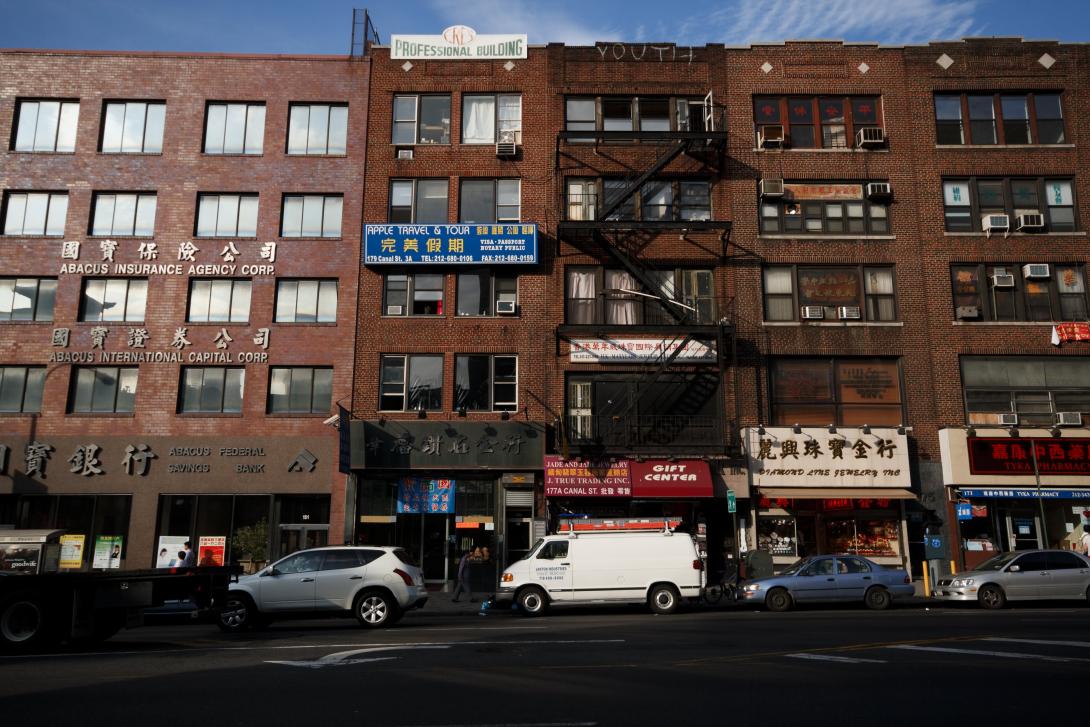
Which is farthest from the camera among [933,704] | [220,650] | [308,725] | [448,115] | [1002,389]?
[448,115]

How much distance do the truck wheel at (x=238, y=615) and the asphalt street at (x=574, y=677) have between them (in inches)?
47.8

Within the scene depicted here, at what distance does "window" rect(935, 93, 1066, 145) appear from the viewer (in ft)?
96.5

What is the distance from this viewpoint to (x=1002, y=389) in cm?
2764

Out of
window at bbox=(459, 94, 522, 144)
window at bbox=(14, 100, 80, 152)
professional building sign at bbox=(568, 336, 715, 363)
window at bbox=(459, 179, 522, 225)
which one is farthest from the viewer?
window at bbox=(459, 94, 522, 144)

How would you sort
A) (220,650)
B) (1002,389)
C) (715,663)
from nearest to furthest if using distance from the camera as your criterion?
(715,663), (220,650), (1002,389)

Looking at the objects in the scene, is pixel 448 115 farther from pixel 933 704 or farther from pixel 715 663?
pixel 933 704

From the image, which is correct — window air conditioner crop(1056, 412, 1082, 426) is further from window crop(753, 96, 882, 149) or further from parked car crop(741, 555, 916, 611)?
window crop(753, 96, 882, 149)

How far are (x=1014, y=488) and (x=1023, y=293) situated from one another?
6.72 meters

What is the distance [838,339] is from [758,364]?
2.86 meters

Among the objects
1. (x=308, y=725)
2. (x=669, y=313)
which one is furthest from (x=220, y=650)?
(x=669, y=313)

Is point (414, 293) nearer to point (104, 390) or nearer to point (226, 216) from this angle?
point (226, 216)

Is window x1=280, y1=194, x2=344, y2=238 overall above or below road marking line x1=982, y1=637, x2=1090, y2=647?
above

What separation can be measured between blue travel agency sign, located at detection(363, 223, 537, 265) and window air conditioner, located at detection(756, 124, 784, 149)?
8695mm

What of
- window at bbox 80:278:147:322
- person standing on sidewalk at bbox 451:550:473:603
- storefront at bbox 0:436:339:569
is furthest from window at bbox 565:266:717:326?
window at bbox 80:278:147:322
